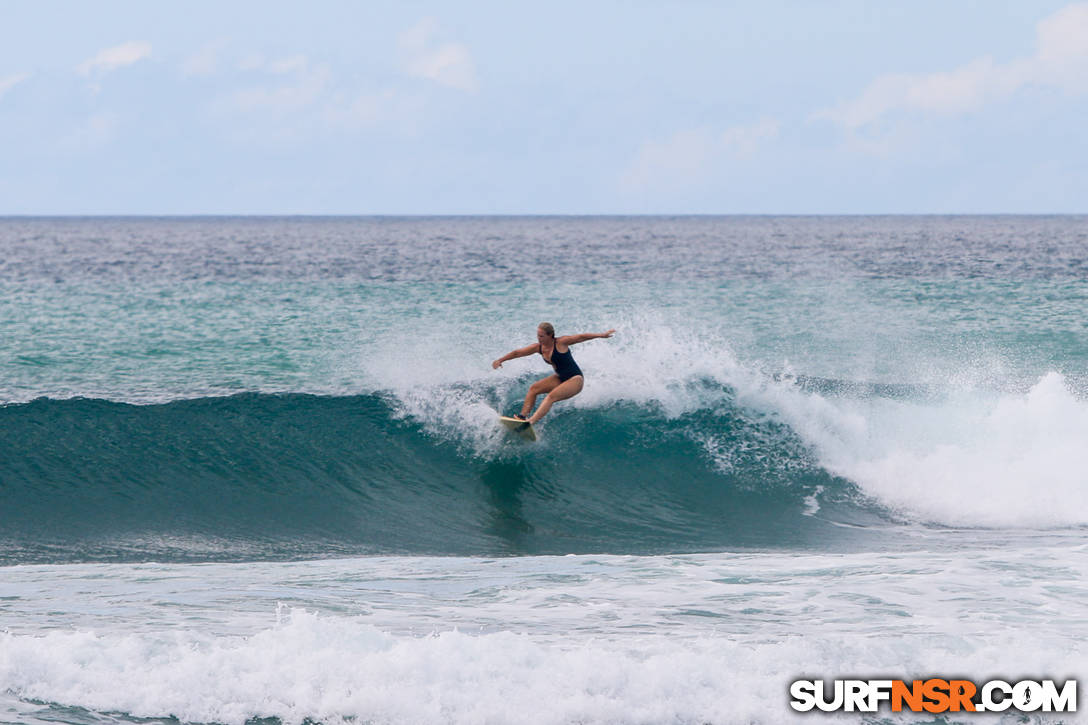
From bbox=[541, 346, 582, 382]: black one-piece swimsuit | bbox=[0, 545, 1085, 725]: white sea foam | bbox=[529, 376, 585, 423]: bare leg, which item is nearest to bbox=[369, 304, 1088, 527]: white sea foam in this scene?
bbox=[529, 376, 585, 423]: bare leg

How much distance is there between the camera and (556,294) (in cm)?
3650

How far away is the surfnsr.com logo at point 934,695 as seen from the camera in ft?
20.1

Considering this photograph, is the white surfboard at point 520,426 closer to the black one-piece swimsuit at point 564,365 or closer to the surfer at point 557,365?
the surfer at point 557,365

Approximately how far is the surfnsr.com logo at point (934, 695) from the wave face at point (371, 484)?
4408 millimetres

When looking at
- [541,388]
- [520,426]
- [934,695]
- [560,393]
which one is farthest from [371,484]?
[934,695]

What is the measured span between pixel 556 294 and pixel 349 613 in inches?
1144

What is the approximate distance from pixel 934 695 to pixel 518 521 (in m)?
6.12

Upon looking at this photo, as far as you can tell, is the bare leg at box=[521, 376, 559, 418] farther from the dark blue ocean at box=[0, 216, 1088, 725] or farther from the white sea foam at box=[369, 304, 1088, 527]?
the white sea foam at box=[369, 304, 1088, 527]

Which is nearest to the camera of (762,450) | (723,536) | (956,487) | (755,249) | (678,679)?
(678,679)

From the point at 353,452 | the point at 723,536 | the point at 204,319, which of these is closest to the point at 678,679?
the point at 723,536

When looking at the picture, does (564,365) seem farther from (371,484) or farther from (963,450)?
(963,450)

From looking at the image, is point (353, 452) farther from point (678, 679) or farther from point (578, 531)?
point (678, 679)

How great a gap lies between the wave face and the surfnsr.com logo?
4408 millimetres

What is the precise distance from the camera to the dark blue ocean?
638cm
